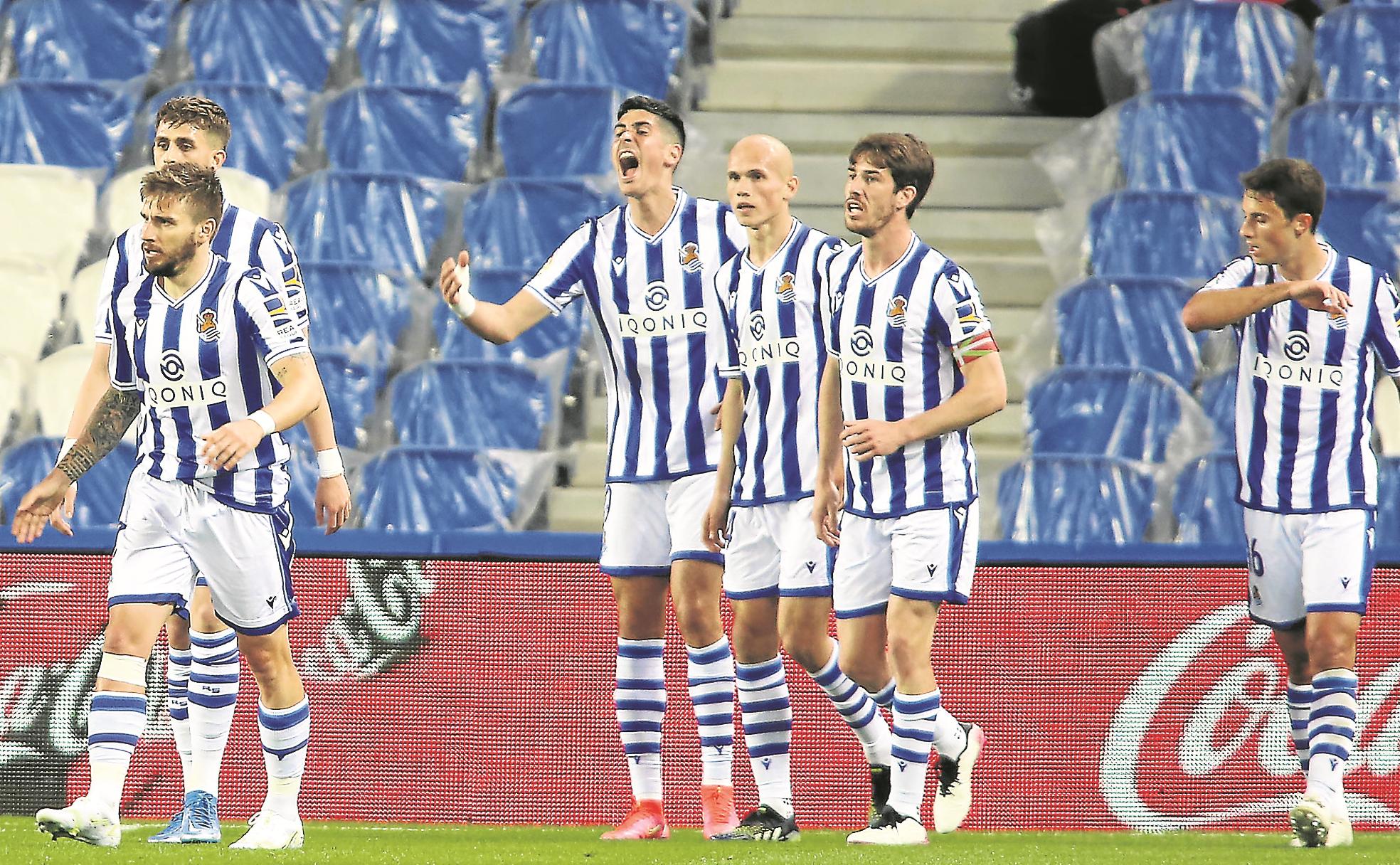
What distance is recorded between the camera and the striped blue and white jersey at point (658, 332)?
5.04 metres

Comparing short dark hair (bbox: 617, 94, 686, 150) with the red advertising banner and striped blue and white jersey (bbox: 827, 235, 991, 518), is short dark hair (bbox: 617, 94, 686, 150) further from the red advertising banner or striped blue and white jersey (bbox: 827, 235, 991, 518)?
the red advertising banner

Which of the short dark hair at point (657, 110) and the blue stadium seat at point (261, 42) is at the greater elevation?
the blue stadium seat at point (261, 42)

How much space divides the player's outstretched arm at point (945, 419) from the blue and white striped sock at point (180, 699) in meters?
1.81

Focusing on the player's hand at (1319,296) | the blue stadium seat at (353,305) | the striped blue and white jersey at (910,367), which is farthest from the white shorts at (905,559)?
the blue stadium seat at (353,305)

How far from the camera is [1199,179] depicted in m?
8.87

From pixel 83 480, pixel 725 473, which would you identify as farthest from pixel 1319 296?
pixel 83 480

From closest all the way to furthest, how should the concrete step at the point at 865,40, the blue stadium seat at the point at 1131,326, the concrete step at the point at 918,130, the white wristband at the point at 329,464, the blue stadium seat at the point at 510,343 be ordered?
the white wristband at the point at 329,464, the blue stadium seat at the point at 1131,326, the blue stadium seat at the point at 510,343, the concrete step at the point at 918,130, the concrete step at the point at 865,40

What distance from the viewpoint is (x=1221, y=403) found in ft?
25.5

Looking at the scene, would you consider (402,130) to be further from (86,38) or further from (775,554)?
(775,554)

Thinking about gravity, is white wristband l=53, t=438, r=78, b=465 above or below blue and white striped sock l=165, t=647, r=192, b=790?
above

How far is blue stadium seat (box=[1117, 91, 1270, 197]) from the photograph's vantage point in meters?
8.83

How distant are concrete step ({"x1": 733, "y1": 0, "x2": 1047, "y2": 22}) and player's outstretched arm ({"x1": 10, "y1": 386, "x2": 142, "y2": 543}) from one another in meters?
6.64

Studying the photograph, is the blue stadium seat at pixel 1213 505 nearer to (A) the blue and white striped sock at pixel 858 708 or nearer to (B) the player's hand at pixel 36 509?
(A) the blue and white striped sock at pixel 858 708

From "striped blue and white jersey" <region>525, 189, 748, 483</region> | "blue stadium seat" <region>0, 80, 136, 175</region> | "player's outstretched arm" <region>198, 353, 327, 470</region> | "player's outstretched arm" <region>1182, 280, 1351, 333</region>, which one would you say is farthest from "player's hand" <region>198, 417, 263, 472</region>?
"blue stadium seat" <region>0, 80, 136, 175</region>
